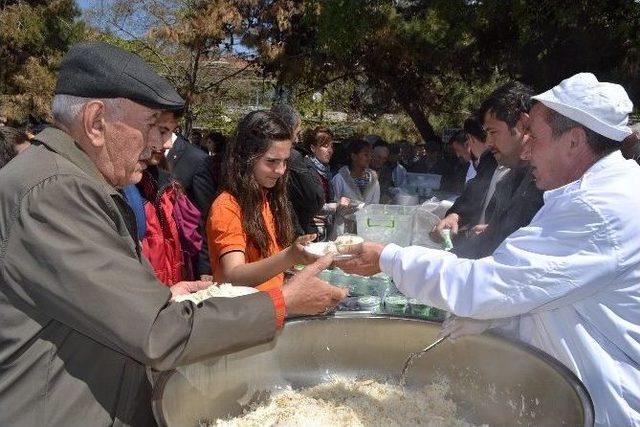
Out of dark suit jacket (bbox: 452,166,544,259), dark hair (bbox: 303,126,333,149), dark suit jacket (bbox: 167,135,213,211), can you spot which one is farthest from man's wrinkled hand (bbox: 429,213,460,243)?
dark hair (bbox: 303,126,333,149)

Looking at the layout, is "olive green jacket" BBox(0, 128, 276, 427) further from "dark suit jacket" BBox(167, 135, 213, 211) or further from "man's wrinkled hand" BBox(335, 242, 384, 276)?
"dark suit jacket" BBox(167, 135, 213, 211)

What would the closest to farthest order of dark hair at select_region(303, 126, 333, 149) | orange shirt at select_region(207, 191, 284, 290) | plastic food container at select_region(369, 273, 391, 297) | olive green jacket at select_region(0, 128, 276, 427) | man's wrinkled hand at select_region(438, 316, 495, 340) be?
olive green jacket at select_region(0, 128, 276, 427) < man's wrinkled hand at select_region(438, 316, 495, 340) < orange shirt at select_region(207, 191, 284, 290) < plastic food container at select_region(369, 273, 391, 297) < dark hair at select_region(303, 126, 333, 149)

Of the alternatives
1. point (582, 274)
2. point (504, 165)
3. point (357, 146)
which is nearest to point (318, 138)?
point (357, 146)

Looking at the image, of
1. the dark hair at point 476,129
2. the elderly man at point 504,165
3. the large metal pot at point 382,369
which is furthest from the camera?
the dark hair at point 476,129

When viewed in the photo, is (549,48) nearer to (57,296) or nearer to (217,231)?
(217,231)

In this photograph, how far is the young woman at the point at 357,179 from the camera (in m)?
6.34

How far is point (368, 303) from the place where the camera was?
2562 millimetres

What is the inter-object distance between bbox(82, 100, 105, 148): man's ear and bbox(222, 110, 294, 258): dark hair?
54.6 inches

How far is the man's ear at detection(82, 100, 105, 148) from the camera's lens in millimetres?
1312

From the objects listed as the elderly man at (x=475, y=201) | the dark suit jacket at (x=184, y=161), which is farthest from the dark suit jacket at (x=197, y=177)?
the elderly man at (x=475, y=201)

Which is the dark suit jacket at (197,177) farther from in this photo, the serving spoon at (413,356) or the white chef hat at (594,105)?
the white chef hat at (594,105)

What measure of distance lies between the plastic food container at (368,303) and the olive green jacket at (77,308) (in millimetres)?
1204

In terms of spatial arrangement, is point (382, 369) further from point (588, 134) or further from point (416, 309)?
point (588, 134)

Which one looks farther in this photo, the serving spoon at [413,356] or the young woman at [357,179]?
the young woman at [357,179]
